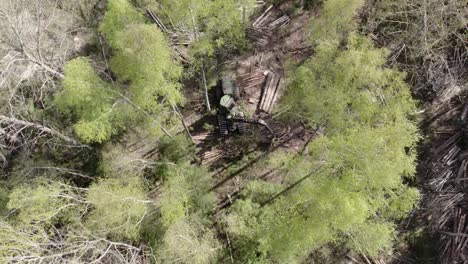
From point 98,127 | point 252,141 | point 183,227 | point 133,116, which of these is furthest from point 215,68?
point 183,227

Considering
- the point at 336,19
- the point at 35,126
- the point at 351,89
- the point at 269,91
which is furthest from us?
the point at 269,91

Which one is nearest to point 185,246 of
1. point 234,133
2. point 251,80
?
point 234,133

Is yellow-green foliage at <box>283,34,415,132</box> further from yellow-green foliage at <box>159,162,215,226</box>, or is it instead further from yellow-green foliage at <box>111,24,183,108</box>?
yellow-green foliage at <box>159,162,215,226</box>

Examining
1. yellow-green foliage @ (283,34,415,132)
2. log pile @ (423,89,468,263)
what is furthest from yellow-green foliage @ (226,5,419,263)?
log pile @ (423,89,468,263)

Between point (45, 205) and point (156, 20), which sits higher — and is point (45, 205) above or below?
below

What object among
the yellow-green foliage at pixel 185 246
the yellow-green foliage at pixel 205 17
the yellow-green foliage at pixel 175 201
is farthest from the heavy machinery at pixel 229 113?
the yellow-green foliage at pixel 185 246

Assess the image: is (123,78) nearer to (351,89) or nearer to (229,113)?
(229,113)

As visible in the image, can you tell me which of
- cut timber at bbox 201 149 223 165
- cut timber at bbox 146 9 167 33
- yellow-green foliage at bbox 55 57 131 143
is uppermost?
cut timber at bbox 146 9 167 33

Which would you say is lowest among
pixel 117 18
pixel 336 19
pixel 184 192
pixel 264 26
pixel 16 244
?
pixel 184 192

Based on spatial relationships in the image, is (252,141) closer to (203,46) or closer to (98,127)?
(203,46)
